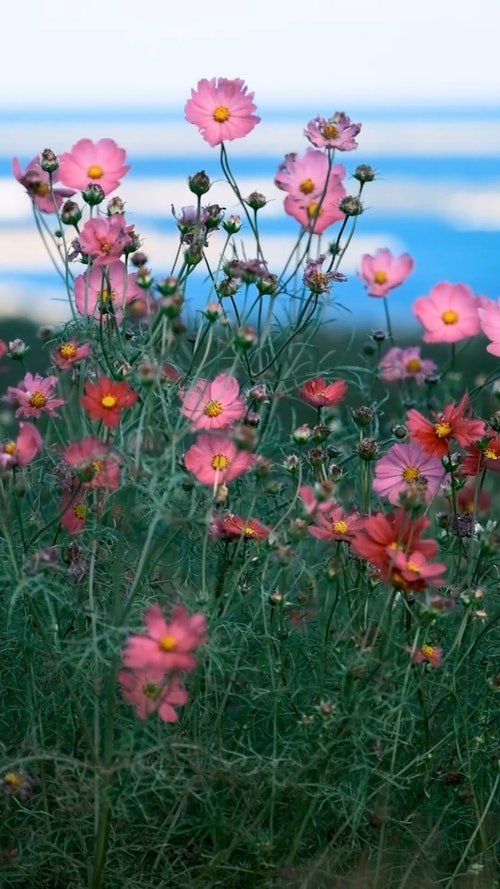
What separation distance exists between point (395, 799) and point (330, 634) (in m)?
0.23

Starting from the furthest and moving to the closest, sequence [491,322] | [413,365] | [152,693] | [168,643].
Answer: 1. [491,322]
2. [413,365]
3. [152,693]
4. [168,643]

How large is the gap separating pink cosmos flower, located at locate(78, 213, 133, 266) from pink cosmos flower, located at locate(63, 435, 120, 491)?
0.24 metres

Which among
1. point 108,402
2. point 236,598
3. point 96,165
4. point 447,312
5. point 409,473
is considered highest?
point 96,165

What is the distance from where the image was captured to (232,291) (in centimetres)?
169

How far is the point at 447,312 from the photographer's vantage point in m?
1.50

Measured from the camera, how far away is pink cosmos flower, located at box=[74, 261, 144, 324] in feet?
5.32

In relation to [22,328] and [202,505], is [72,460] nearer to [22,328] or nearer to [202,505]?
[202,505]

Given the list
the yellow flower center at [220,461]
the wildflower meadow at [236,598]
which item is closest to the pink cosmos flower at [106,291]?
the wildflower meadow at [236,598]

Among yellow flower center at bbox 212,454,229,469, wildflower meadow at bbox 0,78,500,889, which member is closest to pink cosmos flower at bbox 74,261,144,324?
wildflower meadow at bbox 0,78,500,889

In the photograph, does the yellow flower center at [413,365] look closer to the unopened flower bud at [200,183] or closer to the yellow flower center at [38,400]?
the unopened flower bud at [200,183]

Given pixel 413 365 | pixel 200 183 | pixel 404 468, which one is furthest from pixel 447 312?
pixel 200 183

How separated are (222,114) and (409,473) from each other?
0.54 m

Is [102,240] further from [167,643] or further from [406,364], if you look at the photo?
[167,643]

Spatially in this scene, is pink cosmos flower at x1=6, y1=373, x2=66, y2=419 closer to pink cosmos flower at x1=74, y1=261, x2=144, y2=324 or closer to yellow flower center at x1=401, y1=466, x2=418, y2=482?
pink cosmos flower at x1=74, y1=261, x2=144, y2=324
